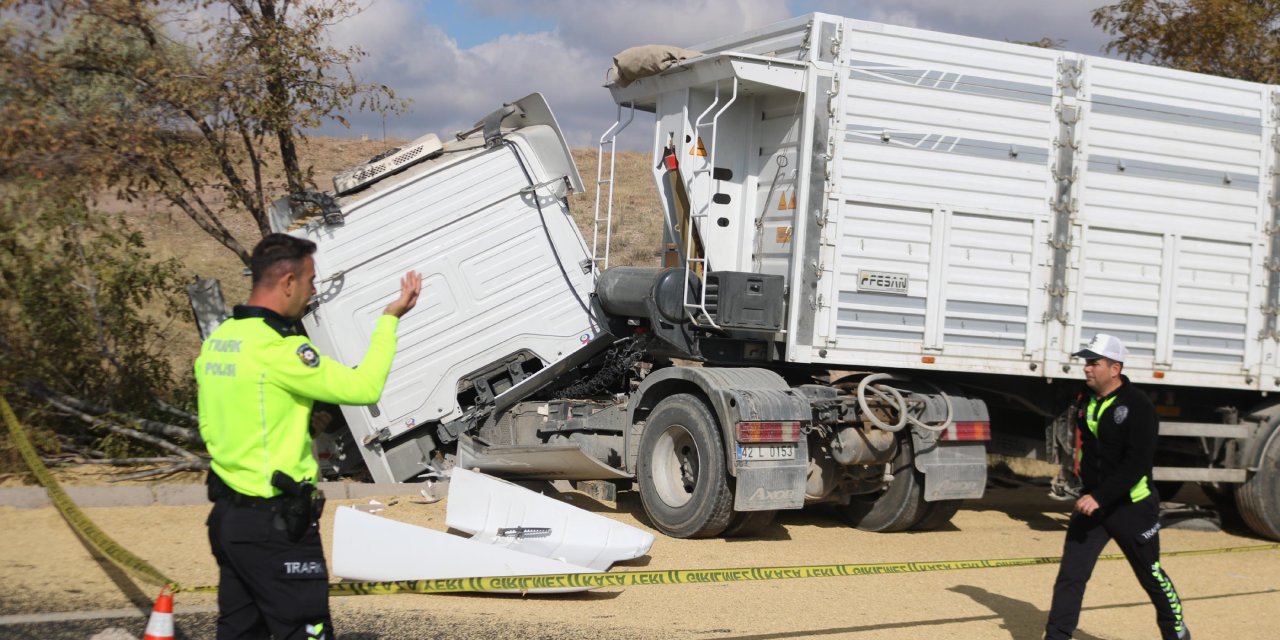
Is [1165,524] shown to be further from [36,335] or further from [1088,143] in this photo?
[36,335]

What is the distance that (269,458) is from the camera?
3.46 meters

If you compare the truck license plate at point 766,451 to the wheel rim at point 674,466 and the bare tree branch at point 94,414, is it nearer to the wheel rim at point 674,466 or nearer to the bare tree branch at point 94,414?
the wheel rim at point 674,466

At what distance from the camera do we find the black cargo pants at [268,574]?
3.45 metres

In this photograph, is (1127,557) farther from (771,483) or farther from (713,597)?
(771,483)

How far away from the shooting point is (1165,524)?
1000 centimetres

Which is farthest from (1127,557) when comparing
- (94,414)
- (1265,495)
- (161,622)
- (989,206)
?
(94,414)

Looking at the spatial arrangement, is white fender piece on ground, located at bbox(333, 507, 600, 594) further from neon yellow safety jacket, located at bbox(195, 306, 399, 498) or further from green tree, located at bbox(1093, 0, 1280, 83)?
green tree, located at bbox(1093, 0, 1280, 83)

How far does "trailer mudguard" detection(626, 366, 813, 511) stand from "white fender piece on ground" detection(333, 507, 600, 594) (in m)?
1.80

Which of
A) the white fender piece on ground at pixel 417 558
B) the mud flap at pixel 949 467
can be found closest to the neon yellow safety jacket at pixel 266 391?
the white fender piece on ground at pixel 417 558

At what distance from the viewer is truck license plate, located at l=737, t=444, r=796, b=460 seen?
7.71m

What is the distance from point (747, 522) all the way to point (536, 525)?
159 cm

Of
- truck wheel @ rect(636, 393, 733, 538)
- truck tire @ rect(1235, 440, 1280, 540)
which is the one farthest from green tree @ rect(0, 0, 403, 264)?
truck tire @ rect(1235, 440, 1280, 540)

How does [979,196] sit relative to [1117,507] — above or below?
above

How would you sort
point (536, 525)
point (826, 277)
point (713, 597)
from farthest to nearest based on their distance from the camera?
point (826, 277) < point (536, 525) < point (713, 597)
